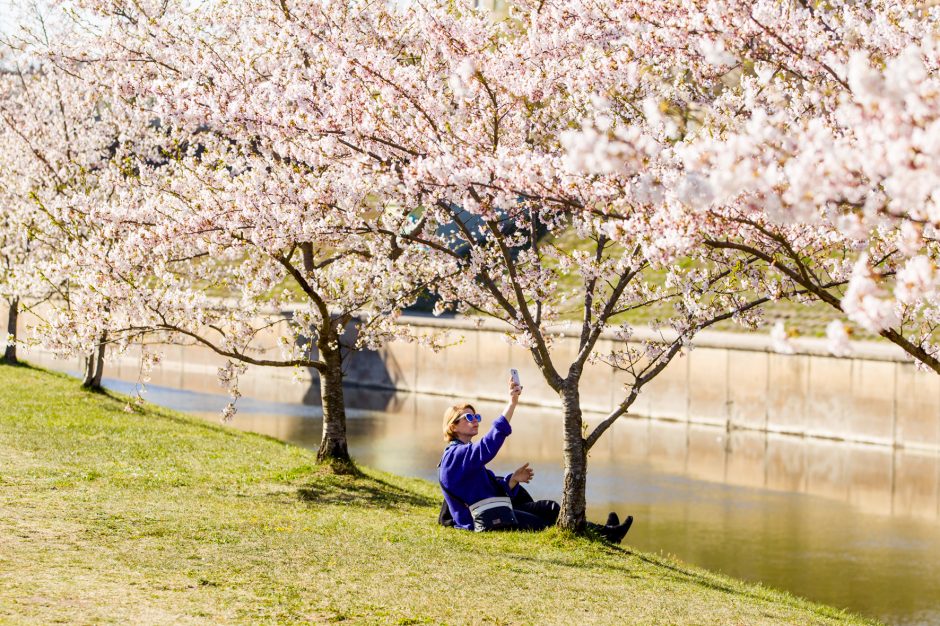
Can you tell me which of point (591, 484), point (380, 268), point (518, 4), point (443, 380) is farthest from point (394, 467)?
point (443, 380)

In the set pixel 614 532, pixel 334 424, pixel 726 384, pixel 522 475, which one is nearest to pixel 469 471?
pixel 522 475

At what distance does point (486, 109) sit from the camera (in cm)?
1209

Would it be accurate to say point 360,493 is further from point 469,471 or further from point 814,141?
point 814,141

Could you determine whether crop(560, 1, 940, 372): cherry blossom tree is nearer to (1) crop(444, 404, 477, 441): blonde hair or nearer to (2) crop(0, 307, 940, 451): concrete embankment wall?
(1) crop(444, 404, 477, 441): blonde hair

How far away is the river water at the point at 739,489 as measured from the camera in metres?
16.2

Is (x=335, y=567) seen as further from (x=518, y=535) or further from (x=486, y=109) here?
(x=486, y=109)

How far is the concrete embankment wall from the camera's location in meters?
28.0

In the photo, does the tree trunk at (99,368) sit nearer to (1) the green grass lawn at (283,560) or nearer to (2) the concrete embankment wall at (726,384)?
(2) the concrete embankment wall at (726,384)

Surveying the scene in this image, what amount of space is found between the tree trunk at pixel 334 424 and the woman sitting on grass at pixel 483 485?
4079 mm

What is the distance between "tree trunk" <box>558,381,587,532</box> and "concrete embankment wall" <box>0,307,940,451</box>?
392 inches

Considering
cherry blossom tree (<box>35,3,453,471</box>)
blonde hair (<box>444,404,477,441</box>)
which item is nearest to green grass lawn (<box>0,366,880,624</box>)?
blonde hair (<box>444,404,477,441</box>)

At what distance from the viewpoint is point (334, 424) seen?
17.2m

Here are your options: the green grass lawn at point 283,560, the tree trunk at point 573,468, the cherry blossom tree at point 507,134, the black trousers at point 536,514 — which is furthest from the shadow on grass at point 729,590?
the cherry blossom tree at point 507,134

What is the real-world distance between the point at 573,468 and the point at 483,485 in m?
1.01
